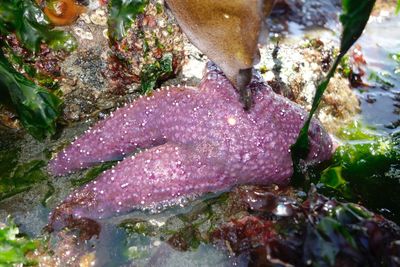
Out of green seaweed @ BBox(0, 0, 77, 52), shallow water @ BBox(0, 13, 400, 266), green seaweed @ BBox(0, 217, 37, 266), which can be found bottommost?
shallow water @ BBox(0, 13, 400, 266)

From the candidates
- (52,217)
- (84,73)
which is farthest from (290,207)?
(84,73)

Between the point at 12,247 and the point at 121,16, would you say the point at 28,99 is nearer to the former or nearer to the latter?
the point at 121,16

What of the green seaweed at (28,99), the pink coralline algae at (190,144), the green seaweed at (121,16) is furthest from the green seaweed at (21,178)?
the green seaweed at (121,16)

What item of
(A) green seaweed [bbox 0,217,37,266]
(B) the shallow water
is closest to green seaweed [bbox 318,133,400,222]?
(B) the shallow water

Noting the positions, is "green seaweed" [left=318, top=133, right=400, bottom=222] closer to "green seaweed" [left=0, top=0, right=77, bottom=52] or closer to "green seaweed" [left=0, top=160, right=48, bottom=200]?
"green seaweed" [left=0, top=160, right=48, bottom=200]

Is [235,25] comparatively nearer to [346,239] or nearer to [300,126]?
[300,126]

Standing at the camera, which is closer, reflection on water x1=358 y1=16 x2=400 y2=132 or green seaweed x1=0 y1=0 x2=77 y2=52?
green seaweed x1=0 y1=0 x2=77 y2=52

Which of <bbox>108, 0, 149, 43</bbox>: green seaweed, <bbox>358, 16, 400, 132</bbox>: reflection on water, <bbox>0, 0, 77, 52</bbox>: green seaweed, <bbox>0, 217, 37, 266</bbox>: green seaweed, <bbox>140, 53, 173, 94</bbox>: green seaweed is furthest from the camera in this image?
<bbox>358, 16, 400, 132</bbox>: reflection on water
